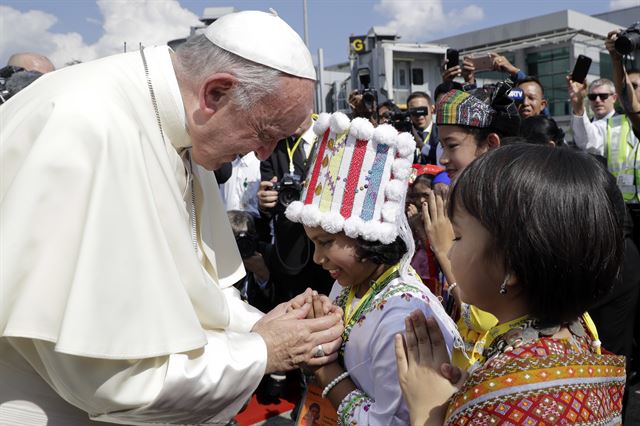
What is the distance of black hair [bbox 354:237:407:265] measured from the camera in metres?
2.25

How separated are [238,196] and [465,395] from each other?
4.71 metres

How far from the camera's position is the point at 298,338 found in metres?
2.08

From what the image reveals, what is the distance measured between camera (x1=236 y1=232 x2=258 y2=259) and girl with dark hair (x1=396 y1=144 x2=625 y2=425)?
3.29m

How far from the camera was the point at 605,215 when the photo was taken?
4.72 feet

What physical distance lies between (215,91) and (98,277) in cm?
77

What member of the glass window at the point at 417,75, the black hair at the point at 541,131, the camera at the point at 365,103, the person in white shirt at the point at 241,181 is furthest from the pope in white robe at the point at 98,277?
the glass window at the point at 417,75

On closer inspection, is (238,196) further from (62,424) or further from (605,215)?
(605,215)

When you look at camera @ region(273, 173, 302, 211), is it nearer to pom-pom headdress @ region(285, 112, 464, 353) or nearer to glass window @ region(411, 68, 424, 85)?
pom-pom headdress @ region(285, 112, 464, 353)

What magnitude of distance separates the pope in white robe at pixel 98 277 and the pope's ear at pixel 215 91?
0.21 m

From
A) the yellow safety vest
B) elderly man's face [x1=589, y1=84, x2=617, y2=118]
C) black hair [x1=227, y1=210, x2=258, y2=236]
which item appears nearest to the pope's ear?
black hair [x1=227, y1=210, x2=258, y2=236]

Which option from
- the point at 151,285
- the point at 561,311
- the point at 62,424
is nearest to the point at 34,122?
the point at 151,285

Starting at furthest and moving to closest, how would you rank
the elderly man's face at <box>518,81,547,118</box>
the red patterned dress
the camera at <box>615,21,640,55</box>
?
1. the elderly man's face at <box>518,81,547,118</box>
2. the camera at <box>615,21,640,55</box>
3. the red patterned dress

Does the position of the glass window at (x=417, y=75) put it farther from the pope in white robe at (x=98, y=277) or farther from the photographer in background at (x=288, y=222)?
the pope in white robe at (x=98, y=277)

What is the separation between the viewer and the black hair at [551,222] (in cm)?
141
